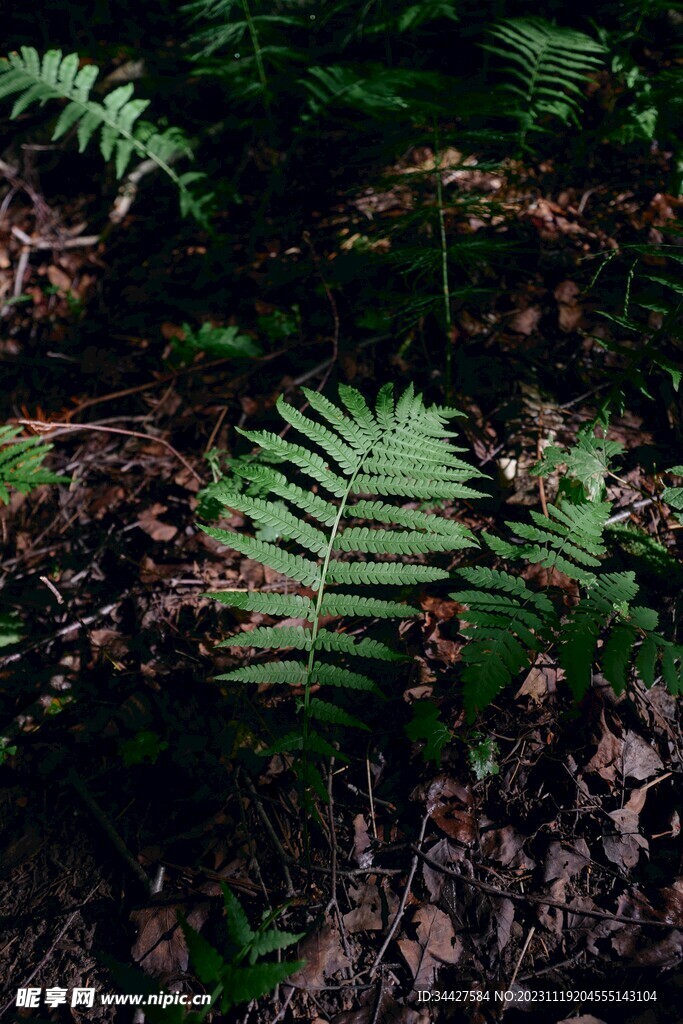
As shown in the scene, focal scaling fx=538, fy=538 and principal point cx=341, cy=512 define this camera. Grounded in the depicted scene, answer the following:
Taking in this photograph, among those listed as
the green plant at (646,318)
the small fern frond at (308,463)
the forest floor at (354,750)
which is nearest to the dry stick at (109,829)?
the forest floor at (354,750)

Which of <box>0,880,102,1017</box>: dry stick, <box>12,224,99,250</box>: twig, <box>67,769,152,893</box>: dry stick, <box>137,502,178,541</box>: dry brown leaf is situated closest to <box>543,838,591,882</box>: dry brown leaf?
<box>67,769,152,893</box>: dry stick

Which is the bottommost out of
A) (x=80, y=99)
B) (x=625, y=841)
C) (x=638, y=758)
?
(x=625, y=841)

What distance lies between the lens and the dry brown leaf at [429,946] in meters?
1.69

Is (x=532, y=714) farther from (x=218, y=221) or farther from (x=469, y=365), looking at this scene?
(x=218, y=221)

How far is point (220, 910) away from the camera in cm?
186

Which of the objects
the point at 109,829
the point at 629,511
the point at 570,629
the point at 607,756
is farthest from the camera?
the point at 629,511

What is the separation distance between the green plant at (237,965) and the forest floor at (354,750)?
17cm

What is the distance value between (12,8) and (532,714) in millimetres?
6122

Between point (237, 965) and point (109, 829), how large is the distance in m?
0.91

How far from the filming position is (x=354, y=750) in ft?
6.90

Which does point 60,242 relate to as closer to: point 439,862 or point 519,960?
point 439,862

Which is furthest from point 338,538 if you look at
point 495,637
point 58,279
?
point 58,279

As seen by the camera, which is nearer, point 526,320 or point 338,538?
point 338,538

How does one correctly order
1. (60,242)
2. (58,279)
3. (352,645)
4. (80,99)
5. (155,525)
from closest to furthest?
(352,645) → (155,525) → (80,99) → (58,279) → (60,242)
